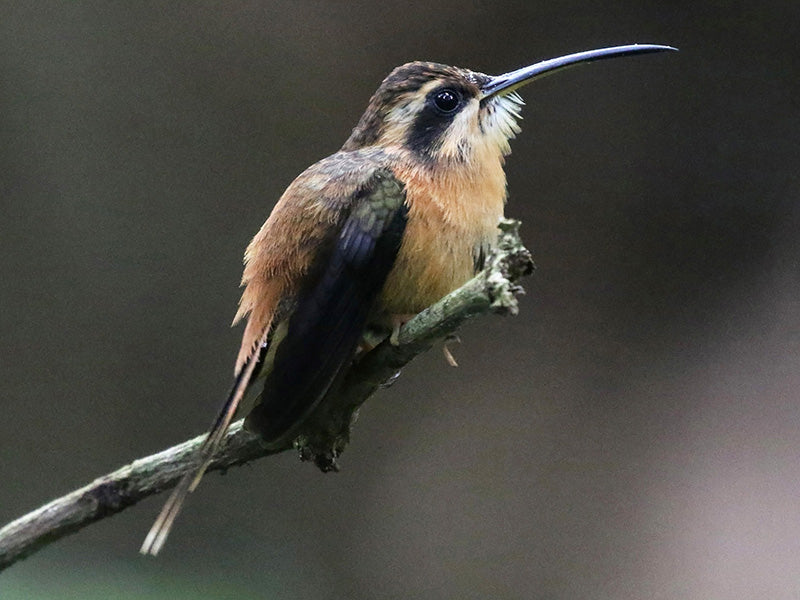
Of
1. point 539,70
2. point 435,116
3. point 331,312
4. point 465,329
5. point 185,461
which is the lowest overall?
point 465,329

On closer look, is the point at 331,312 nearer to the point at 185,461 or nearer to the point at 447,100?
the point at 185,461

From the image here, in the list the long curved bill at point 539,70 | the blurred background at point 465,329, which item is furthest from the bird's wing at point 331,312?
the blurred background at point 465,329

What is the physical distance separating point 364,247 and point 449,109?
1.89 feet

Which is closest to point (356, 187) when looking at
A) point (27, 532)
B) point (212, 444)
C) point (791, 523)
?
point (212, 444)

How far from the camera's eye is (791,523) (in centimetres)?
430

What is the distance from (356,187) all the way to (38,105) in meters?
3.22

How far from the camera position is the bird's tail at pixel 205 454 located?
1868 millimetres

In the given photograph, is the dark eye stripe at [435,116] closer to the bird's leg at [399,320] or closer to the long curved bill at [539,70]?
the long curved bill at [539,70]

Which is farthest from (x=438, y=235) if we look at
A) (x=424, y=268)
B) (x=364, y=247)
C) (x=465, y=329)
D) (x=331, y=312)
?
(x=465, y=329)

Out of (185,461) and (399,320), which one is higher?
(399,320)

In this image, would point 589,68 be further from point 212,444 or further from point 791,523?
point 212,444

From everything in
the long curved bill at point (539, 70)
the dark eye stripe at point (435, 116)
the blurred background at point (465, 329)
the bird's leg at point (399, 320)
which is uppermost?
the long curved bill at point (539, 70)

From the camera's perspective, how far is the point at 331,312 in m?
1.96

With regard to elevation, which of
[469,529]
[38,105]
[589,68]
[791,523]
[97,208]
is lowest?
[469,529]
